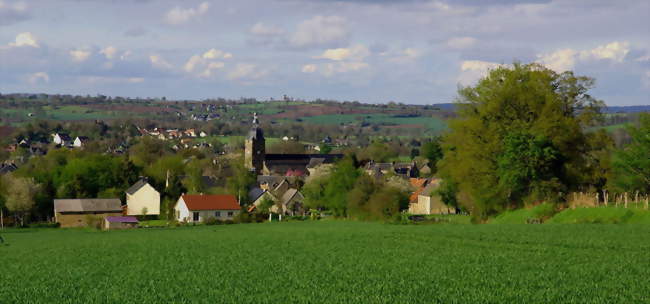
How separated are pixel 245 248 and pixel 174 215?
53186mm

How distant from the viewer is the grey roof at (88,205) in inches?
3218

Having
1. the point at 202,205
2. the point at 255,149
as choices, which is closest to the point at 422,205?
the point at 202,205

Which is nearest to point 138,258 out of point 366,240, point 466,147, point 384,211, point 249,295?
point 366,240

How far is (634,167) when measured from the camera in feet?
167

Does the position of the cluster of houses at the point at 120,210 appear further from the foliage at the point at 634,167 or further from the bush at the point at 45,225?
the foliage at the point at 634,167

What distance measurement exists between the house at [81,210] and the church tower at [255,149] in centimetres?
6741

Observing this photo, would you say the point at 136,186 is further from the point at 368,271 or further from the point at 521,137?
the point at 368,271

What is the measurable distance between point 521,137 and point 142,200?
54741 mm

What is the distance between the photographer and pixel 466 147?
5122 centimetres

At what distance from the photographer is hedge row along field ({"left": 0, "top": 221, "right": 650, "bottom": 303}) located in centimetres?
1705

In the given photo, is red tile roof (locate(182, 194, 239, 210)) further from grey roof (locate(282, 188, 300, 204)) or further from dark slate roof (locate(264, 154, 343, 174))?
dark slate roof (locate(264, 154, 343, 174))

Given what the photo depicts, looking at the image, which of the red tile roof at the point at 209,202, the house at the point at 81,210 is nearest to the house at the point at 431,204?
the red tile roof at the point at 209,202

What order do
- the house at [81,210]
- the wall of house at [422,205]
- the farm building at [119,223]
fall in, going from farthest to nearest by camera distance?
the wall of house at [422,205] → the house at [81,210] → the farm building at [119,223]

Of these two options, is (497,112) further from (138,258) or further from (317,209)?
(317,209)
